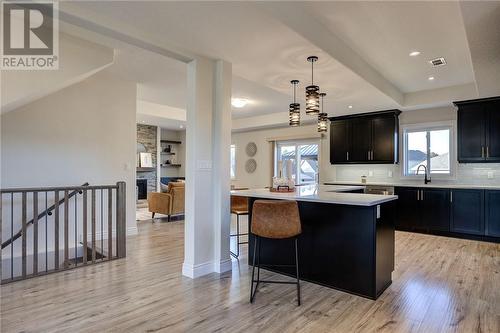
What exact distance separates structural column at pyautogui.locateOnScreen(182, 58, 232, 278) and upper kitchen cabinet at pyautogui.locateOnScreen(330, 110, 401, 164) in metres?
3.99

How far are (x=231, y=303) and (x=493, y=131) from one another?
523 cm

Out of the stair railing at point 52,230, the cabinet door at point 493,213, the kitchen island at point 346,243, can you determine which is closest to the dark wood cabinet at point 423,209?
the cabinet door at point 493,213

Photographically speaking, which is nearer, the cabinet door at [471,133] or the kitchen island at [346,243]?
the kitchen island at [346,243]

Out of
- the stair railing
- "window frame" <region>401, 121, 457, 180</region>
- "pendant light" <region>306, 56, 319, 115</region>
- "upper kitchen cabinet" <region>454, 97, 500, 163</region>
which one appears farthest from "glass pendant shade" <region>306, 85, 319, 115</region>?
"window frame" <region>401, 121, 457, 180</region>

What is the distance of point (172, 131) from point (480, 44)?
1009 cm

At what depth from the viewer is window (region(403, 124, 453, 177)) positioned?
581cm

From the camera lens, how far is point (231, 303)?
8.57 ft

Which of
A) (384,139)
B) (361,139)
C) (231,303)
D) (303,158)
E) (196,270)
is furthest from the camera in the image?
(303,158)

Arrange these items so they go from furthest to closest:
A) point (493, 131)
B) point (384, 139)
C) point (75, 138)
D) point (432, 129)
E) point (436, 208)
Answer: point (384, 139) → point (432, 129) → point (436, 208) → point (493, 131) → point (75, 138)

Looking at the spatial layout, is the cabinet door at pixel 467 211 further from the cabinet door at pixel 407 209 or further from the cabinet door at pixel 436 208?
the cabinet door at pixel 407 209

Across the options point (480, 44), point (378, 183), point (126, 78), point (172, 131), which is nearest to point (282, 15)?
point (480, 44)

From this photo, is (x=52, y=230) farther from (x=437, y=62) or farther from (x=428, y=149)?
(x=428, y=149)

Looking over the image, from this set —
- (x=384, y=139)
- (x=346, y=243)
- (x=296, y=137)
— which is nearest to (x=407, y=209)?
(x=384, y=139)

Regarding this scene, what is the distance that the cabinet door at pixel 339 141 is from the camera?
264 inches
